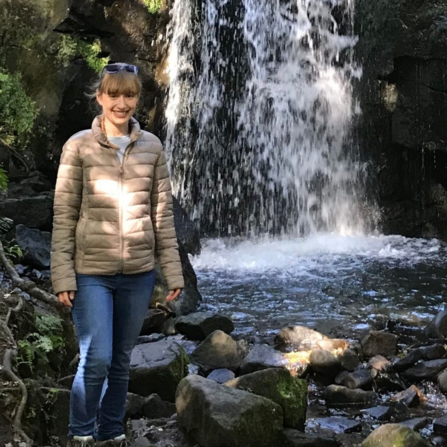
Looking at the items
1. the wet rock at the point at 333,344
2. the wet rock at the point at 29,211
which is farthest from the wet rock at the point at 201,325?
the wet rock at the point at 29,211

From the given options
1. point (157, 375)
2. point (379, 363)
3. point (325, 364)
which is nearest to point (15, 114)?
point (157, 375)

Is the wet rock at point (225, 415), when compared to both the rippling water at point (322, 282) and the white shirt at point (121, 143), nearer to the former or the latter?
the white shirt at point (121, 143)

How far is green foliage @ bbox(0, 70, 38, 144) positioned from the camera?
11.6 meters

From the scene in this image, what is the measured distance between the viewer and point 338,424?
4.71 metres

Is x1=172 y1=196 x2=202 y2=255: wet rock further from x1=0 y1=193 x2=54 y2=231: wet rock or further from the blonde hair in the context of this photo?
the blonde hair

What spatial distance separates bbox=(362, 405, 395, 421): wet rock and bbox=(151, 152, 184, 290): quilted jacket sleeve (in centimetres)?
276

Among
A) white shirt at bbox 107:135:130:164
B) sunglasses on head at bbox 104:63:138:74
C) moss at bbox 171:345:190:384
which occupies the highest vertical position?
sunglasses on head at bbox 104:63:138:74

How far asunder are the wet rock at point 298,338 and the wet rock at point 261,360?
0.58 metres

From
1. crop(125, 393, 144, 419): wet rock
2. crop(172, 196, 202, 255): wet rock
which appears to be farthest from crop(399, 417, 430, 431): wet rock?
crop(172, 196, 202, 255): wet rock

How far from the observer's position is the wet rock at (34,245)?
802cm

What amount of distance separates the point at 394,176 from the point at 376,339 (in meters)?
8.64

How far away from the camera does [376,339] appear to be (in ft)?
20.8

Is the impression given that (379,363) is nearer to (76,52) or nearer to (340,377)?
(340,377)

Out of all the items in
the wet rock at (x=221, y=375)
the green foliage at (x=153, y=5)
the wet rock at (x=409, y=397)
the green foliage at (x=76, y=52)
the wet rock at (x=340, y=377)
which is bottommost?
the wet rock at (x=409, y=397)
